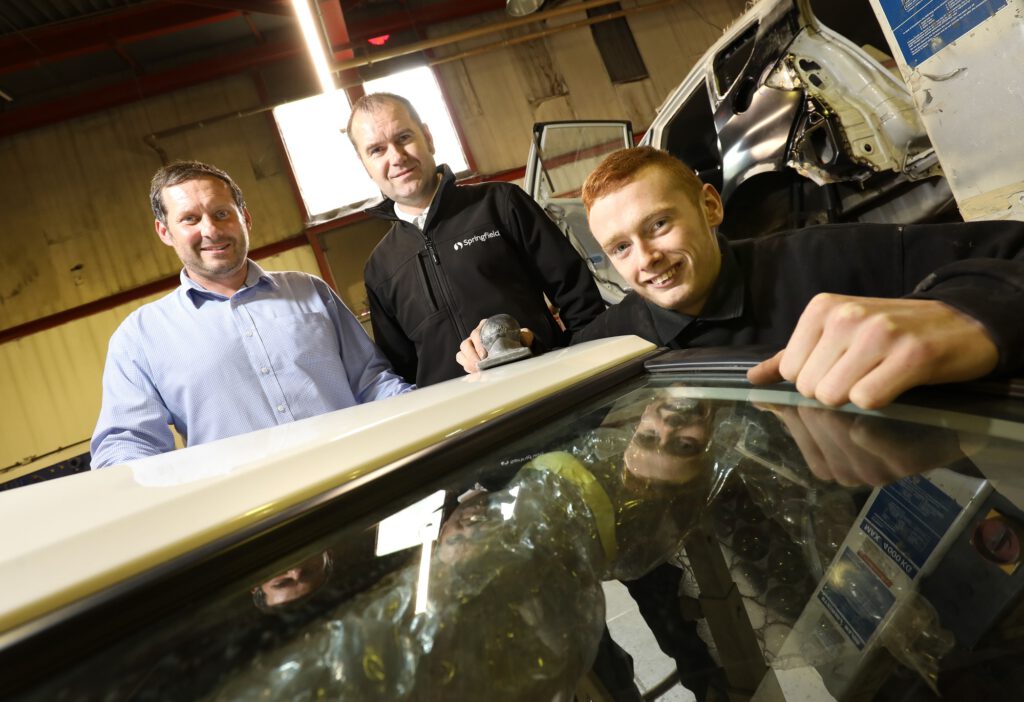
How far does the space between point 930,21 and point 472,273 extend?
159cm

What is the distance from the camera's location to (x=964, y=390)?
1.50 ft

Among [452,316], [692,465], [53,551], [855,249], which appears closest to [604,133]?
[452,316]

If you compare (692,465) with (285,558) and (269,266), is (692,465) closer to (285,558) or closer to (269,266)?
(285,558)

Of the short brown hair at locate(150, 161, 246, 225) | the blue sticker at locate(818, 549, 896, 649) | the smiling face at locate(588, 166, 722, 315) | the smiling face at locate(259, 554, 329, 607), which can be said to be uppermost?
the short brown hair at locate(150, 161, 246, 225)

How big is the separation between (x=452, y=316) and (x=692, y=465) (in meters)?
1.32

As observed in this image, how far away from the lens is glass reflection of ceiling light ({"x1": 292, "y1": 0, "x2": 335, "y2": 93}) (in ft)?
12.3

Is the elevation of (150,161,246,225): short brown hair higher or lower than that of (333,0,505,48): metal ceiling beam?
lower

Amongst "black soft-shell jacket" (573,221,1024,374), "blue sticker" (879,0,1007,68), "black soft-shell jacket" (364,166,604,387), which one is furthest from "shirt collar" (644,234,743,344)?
"blue sticker" (879,0,1007,68)

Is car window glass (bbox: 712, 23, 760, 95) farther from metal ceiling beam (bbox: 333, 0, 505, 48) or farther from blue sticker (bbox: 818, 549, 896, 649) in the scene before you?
metal ceiling beam (bbox: 333, 0, 505, 48)

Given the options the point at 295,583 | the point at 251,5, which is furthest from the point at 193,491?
the point at 251,5

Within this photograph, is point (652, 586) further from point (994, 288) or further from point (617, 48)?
point (617, 48)

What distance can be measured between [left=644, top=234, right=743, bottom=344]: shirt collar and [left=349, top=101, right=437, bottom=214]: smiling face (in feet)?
3.09

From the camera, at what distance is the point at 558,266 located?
6.09 feet

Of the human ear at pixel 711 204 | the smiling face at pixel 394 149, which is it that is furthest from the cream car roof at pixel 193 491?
the smiling face at pixel 394 149
